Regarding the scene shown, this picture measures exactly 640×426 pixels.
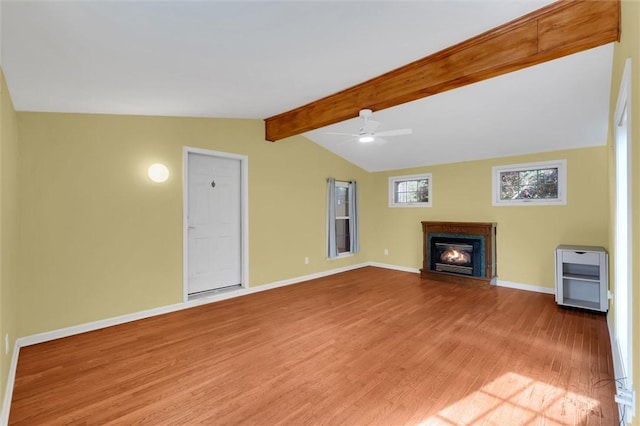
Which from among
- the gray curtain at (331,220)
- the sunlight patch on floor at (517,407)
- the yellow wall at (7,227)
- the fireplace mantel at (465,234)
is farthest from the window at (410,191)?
the yellow wall at (7,227)

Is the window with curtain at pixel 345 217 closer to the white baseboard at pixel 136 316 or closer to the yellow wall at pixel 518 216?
the yellow wall at pixel 518 216

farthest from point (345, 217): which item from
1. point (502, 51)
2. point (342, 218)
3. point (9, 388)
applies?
point (9, 388)

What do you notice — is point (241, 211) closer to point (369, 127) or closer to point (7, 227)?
point (369, 127)

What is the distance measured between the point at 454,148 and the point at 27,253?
5758 mm

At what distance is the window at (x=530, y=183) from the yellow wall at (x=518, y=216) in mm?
81

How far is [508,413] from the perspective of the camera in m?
1.89

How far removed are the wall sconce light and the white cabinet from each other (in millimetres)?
5207

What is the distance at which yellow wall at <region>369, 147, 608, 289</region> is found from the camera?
420 centimetres

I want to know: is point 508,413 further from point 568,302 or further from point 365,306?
point 568,302

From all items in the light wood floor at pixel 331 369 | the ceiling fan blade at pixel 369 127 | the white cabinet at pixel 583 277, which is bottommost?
the light wood floor at pixel 331 369

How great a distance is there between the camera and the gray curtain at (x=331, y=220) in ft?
19.3

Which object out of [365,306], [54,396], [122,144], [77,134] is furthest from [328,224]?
[54,396]

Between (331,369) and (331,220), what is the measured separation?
3653 millimetres

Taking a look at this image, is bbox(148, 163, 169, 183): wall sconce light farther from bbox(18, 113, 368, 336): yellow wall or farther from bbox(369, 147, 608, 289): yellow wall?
bbox(369, 147, 608, 289): yellow wall
